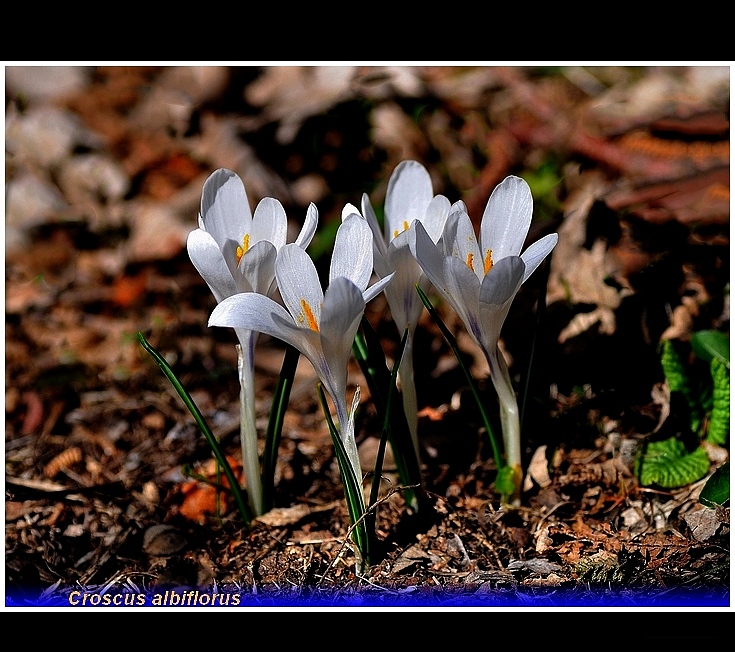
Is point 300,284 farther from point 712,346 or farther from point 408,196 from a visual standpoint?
point 712,346

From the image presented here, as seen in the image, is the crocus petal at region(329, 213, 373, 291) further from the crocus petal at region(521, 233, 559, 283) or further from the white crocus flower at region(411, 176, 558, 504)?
the crocus petal at region(521, 233, 559, 283)

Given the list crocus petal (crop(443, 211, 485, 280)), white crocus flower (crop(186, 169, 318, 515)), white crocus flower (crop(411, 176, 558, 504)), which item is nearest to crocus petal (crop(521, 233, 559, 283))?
white crocus flower (crop(411, 176, 558, 504))

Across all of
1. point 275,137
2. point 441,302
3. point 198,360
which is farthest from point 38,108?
point 441,302

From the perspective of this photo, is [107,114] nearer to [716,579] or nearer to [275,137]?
[275,137]

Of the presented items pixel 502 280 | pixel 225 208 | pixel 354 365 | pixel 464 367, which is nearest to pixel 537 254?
pixel 502 280

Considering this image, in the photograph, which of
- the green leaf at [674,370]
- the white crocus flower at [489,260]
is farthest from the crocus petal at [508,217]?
the green leaf at [674,370]

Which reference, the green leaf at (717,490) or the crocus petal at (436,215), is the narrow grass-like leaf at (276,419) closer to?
the crocus petal at (436,215)
